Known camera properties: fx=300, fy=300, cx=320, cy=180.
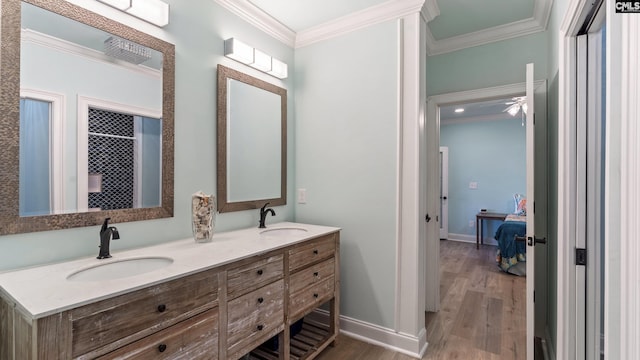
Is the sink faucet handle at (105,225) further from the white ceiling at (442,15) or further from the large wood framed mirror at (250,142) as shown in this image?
the white ceiling at (442,15)

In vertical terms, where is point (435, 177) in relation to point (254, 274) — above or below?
above

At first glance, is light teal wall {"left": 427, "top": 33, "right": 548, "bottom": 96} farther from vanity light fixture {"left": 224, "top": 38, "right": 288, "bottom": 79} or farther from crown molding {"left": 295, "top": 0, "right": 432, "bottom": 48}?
vanity light fixture {"left": 224, "top": 38, "right": 288, "bottom": 79}

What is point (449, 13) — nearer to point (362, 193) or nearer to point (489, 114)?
point (362, 193)

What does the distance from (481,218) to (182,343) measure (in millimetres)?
5616

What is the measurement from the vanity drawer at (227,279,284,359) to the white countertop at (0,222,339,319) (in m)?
0.23

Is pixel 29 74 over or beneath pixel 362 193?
over

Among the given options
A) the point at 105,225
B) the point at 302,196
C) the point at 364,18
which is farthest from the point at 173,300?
the point at 364,18

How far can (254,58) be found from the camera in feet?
7.39

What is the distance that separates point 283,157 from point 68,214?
153 cm

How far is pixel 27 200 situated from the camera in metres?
1.28

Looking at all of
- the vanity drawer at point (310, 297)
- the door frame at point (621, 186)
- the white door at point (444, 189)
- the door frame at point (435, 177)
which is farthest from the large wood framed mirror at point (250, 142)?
the white door at point (444, 189)

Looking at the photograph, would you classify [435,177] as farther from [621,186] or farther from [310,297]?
[621,186]

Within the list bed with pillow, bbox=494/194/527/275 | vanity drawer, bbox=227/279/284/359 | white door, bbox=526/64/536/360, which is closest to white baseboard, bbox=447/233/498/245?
bed with pillow, bbox=494/194/527/275

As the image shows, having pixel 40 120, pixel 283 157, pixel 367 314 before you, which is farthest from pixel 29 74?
pixel 367 314
